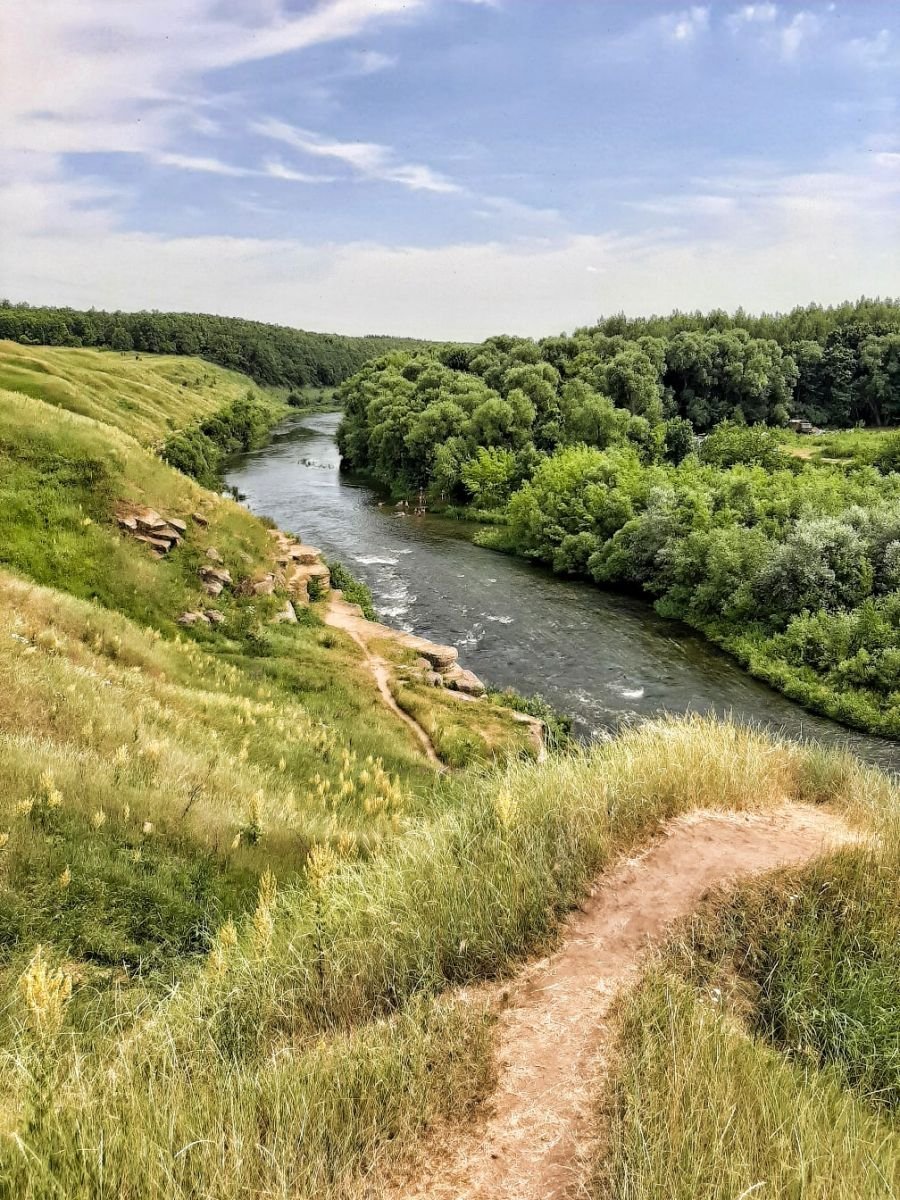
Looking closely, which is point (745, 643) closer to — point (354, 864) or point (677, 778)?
point (677, 778)

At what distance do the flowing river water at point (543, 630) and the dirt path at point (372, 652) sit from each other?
287cm

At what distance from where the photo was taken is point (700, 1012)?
4531 millimetres

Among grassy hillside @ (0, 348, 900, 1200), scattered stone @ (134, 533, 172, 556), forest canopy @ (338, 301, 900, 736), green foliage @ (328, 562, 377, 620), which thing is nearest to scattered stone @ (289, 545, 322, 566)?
green foliage @ (328, 562, 377, 620)

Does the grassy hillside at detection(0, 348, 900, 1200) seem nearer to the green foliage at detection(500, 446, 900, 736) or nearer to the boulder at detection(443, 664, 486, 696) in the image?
the boulder at detection(443, 664, 486, 696)

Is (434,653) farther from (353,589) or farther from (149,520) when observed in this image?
(149,520)

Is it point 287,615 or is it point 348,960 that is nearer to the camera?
point 348,960

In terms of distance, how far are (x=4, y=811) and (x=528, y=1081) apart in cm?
625

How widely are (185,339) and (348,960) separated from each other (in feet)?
585

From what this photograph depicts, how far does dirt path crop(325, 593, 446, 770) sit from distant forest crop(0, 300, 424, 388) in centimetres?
13269

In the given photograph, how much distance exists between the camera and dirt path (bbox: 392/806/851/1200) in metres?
3.83

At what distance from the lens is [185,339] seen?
161 m

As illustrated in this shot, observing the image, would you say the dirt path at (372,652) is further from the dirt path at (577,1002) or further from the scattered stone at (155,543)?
the dirt path at (577,1002)

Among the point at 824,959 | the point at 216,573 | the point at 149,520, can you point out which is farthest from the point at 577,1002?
the point at 149,520

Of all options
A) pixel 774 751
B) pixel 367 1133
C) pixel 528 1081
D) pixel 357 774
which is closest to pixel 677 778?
pixel 774 751
